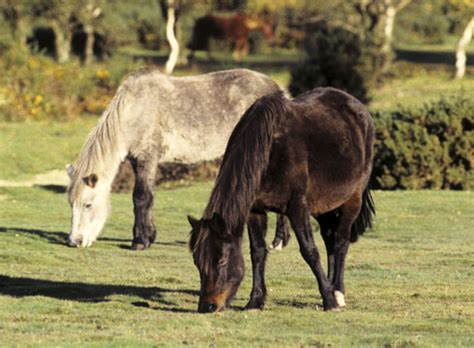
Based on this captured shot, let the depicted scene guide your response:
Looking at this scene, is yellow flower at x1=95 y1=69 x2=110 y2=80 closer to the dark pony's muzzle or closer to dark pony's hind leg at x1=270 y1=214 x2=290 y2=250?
dark pony's hind leg at x1=270 y1=214 x2=290 y2=250

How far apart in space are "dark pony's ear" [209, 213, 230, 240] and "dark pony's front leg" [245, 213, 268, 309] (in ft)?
3.38

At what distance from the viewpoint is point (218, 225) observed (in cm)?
1007

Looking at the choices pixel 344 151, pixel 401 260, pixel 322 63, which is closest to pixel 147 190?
pixel 401 260

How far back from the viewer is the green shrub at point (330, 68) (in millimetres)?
32531

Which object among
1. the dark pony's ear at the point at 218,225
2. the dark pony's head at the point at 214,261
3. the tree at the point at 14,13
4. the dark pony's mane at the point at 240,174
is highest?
the dark pony's mane at the point at 240,174

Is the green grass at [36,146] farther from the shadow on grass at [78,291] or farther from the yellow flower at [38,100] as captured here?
the shadow on grass at [78,291]

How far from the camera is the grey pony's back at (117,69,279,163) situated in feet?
57.2

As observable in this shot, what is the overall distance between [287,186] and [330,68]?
22.7 metres

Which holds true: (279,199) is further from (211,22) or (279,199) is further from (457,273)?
(211,22)

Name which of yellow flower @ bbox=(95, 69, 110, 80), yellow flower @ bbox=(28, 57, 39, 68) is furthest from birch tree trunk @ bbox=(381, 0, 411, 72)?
yellow flower @ bbox=(28, 57, 39, 68)

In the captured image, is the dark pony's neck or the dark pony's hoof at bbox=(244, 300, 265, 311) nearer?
the dark pony's neck

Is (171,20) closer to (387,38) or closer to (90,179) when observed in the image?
(387,38)

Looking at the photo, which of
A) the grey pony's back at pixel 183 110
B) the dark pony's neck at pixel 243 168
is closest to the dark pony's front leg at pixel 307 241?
the dark pony's neck at pixel 243 168

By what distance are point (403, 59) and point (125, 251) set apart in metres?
44.9
